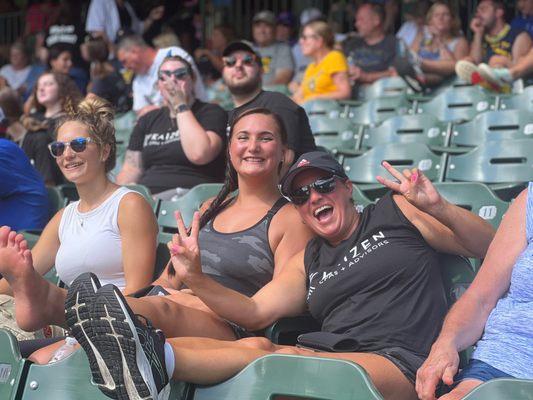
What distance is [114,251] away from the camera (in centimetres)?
393

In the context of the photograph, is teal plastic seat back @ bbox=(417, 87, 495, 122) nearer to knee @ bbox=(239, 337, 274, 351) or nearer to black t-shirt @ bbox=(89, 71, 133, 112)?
black t-shirt @ bbox=(89, 71, 133, 112)

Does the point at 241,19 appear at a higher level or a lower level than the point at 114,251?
higher

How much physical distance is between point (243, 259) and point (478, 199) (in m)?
0.96

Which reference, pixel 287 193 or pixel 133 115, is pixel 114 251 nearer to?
pixel 287 193

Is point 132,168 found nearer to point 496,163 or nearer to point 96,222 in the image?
point 96,222

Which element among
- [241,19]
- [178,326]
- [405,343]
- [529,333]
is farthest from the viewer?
[241,19]

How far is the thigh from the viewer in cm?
281

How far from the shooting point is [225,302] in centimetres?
324

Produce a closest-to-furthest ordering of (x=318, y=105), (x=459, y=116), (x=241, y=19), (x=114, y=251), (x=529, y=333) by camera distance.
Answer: (x=529, y=333) < (x=114, y=251) < (x=459, y=116) < (x=318, y=105) < (x=241, y=19)

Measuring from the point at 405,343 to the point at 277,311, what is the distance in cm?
48

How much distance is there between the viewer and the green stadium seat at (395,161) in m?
5.23

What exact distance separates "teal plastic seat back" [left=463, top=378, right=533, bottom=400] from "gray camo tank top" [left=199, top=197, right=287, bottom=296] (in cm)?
149

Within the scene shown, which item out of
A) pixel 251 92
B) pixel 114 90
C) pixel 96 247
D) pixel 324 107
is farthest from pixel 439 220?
pixel 114 90

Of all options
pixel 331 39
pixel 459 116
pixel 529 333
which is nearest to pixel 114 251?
pixel 529 333
